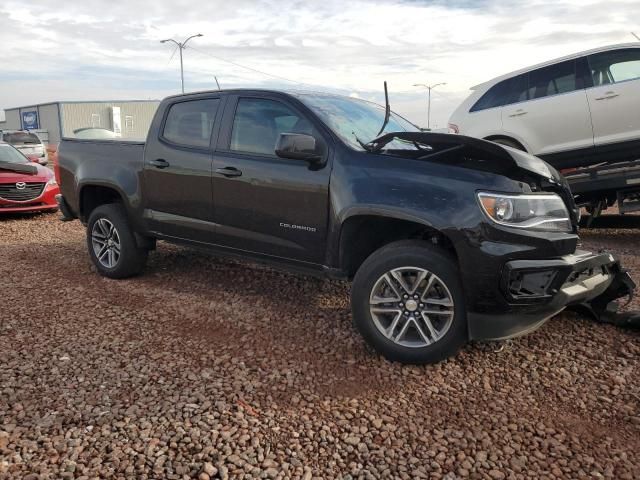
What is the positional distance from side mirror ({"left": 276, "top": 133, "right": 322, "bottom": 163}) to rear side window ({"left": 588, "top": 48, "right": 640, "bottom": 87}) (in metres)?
4.61

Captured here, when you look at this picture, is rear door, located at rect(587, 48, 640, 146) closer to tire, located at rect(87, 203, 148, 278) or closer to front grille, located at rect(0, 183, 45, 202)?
tire, located at rect(87, 203, 148, 278)

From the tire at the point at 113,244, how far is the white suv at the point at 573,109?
4707mm

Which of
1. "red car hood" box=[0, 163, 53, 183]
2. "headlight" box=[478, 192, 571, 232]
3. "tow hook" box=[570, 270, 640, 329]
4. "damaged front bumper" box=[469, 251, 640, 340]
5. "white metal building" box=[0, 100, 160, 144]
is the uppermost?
"white metal building" box=[0, 100, 160, 144]

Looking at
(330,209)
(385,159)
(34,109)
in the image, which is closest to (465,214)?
(385,159)

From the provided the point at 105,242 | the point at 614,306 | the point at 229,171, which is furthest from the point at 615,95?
the point at 105,242

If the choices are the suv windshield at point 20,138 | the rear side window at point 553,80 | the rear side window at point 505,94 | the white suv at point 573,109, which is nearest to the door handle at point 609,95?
the white suv at point 573,109

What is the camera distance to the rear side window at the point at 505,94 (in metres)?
7.31

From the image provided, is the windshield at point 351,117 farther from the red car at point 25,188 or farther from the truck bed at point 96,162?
the red car at point 25,188

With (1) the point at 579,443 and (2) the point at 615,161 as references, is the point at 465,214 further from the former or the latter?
(2) the point at 615,161

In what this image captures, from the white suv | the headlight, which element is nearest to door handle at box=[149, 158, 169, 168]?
the headlight

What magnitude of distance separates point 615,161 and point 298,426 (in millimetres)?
5517

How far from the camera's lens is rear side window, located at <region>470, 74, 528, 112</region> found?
731cm

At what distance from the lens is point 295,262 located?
422cm

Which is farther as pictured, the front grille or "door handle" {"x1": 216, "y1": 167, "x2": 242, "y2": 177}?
the front grille
